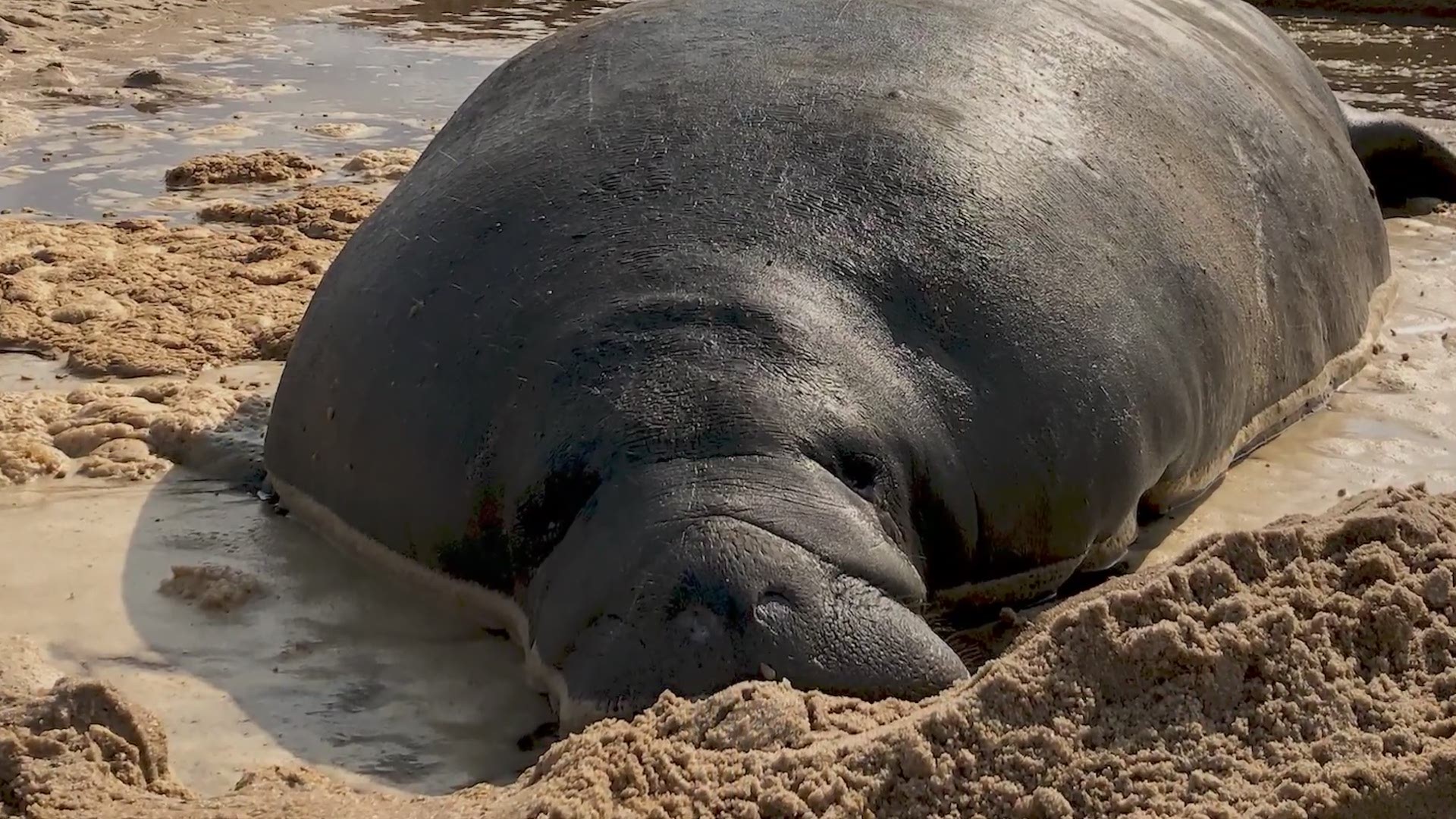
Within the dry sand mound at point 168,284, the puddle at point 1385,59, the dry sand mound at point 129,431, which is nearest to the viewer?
the dry sand mound at point 129,431

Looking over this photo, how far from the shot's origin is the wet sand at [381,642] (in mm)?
1914

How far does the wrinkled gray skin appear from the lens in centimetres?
244

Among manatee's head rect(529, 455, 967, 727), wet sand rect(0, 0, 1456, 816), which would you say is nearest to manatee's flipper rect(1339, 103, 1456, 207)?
wet sand rect(0, 0, 1456, 816)

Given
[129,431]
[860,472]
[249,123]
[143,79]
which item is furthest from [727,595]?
[143,79]

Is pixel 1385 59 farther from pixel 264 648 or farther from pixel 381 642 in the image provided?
pixel 264 648

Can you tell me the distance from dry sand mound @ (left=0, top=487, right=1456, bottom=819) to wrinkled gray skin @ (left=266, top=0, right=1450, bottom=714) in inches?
10.4

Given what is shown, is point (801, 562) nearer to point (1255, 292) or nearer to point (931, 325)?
point (931, 325)

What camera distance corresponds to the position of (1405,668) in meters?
2.12

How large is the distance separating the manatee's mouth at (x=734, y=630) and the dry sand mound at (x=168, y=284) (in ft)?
7.82

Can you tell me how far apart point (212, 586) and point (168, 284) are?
231 cm

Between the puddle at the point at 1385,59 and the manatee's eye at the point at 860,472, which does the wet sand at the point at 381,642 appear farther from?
the puddle at the point at 1385,59

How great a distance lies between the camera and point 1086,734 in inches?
76.5

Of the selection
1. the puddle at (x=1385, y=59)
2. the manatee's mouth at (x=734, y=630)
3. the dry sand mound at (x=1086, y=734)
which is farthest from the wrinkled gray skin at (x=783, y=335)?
the puddle at (x=1385, y=59)

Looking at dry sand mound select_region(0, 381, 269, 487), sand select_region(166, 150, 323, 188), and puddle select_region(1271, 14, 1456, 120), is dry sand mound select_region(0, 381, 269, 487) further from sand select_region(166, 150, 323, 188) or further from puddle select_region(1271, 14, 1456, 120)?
puddle select_region(1271, 14, 1456, 120)
